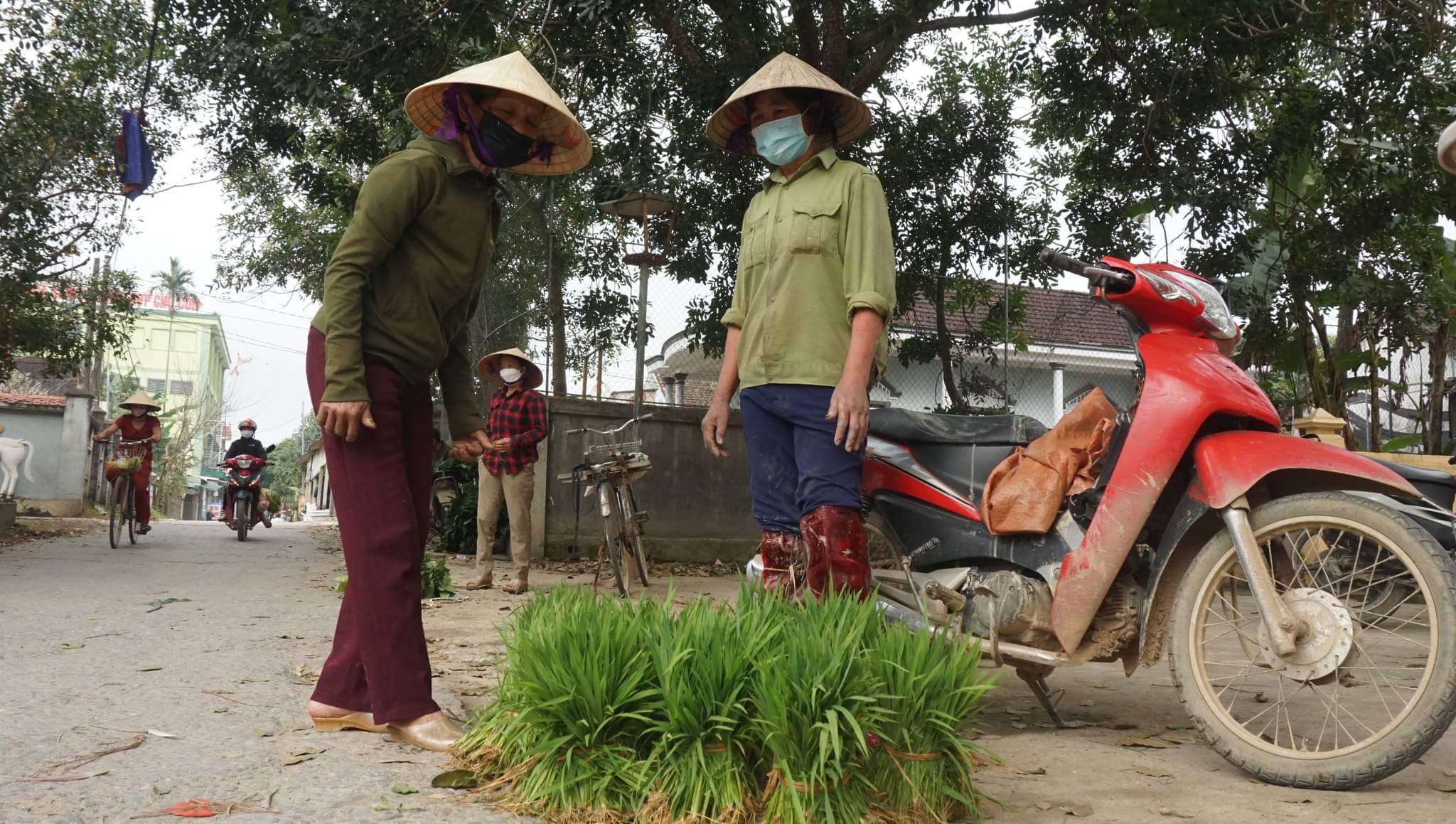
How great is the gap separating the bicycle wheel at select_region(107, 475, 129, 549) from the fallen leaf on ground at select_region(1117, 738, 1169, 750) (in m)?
11.9

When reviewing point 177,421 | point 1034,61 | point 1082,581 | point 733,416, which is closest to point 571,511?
point 733,416

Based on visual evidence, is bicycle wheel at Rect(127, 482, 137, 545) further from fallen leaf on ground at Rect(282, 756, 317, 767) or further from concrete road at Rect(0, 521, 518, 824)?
fallen leaf on ground at Rect(282, 756, 317, 767)

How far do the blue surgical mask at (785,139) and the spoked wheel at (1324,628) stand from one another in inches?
69.8

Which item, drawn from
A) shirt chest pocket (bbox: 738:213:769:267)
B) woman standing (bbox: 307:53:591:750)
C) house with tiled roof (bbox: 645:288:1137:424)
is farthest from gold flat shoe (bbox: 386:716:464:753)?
house with tiled roof (bbox: 645:288:1137:424)

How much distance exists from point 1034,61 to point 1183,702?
8.16m

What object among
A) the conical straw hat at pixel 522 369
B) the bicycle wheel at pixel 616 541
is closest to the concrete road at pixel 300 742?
the bicycle wheel at pixel 616 541

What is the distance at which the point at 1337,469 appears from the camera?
123 inches

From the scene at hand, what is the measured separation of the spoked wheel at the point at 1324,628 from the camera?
2.88m

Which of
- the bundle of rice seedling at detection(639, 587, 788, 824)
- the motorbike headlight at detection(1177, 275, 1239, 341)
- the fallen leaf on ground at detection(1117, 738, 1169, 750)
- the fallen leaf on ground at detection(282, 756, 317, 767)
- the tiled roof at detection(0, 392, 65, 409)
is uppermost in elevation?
the tiled roof at detection(0, 392, 65, 409)

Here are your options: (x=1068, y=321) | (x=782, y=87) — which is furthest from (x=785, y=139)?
(x=1068, y=321)

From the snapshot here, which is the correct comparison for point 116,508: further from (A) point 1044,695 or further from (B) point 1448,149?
(B) point 1448,149

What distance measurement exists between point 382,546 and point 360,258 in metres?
0.79

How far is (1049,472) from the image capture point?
3814mm

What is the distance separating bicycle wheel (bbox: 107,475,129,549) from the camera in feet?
41.4
